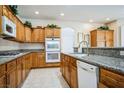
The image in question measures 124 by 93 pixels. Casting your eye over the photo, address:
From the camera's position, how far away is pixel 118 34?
23.0 ft

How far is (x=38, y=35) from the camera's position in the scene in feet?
21.0

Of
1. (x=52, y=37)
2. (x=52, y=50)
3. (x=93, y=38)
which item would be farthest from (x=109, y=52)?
(x=93, y=38)

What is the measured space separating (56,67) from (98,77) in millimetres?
4775

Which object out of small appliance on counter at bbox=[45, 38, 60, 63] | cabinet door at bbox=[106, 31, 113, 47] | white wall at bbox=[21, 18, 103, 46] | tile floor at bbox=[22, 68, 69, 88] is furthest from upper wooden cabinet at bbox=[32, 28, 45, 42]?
cabinet door at bbox=[106, 31, 113, 47]

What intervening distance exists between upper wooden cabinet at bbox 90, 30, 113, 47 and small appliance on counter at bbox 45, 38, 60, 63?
213cm

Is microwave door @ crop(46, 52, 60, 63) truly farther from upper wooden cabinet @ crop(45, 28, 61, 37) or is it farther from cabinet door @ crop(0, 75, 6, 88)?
cabinet door @ crop(0, 75, 6, 88)

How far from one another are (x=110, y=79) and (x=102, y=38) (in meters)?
6.09

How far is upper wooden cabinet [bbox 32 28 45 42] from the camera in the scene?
6.38 meters

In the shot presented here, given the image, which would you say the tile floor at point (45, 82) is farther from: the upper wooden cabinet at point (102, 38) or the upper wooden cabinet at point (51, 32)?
the upper wooden cabinet at point (102, 38)

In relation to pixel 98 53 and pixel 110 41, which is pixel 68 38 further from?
pixel 98 53

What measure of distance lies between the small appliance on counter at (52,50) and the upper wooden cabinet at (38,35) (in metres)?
0.33
